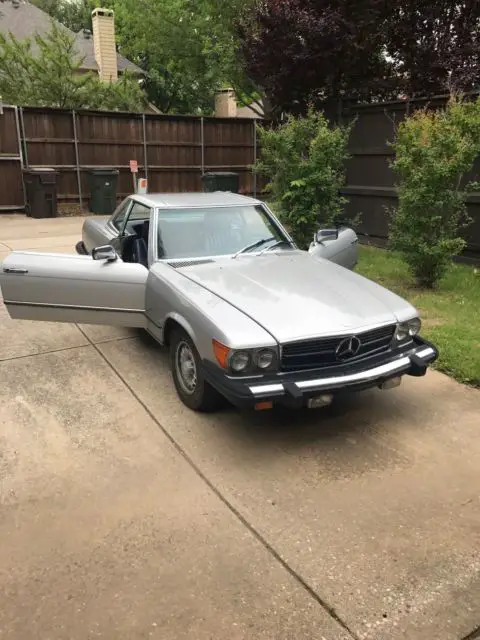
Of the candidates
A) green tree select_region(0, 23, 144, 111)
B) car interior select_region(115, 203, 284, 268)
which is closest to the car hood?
car interior select_region(115, 203, 284, 268)

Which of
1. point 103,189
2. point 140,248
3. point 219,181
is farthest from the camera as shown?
point 219,181

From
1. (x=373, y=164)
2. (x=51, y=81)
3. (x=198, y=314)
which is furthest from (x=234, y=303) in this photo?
(x=51, y=81)

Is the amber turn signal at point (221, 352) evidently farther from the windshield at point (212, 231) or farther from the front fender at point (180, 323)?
the windshield at point (212, 231)

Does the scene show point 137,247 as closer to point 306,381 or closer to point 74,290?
point 74,290

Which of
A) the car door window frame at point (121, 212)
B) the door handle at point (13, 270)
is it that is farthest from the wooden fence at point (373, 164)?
the door handle at point (13, 270)

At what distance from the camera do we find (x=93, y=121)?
1520cm

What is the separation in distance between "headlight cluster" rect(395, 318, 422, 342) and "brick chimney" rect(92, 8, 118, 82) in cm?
2781

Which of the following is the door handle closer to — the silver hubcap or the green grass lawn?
the silver hubcap

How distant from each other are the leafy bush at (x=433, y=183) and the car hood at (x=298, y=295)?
271 centimetres

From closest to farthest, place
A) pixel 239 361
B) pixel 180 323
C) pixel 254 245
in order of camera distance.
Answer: pixel 239 361, pixel 180 323, pixel 254 245

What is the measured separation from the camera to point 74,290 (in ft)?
15.4

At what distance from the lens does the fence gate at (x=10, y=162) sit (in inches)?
557

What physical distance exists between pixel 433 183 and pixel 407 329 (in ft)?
11.6

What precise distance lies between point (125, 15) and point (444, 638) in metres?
31.9
